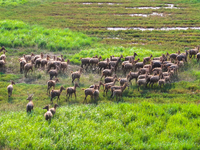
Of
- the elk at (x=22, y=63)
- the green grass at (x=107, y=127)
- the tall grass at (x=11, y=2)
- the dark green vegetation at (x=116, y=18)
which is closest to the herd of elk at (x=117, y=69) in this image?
the elk at (x=22, y=63)

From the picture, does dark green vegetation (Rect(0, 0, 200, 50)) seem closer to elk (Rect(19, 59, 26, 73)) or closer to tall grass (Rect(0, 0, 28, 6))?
tall grass (Rect(0, 0, 28, 6))

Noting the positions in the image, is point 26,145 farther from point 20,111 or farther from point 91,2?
point 91,2

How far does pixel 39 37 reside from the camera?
24.3 meters

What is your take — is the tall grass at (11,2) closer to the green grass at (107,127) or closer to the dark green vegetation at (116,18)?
the dark green vegetation at (116,18)

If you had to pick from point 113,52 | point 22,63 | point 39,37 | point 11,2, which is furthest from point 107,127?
point 11,2

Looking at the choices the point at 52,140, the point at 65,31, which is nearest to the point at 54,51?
the point at 65,31

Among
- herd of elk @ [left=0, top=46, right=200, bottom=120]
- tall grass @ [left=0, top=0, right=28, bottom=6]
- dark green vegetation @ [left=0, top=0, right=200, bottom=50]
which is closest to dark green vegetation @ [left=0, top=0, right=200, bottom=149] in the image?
dark green vegetation @ [left=0, top=0, right=200, bottom=50]

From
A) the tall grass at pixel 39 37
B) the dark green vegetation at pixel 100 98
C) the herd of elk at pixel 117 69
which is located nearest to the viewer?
the dark green vegetation at pixel 100 98

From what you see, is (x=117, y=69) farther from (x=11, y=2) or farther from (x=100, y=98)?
(x=11, y=2)

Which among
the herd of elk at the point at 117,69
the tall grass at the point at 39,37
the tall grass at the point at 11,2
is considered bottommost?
the herd of elk at the point at 117,69

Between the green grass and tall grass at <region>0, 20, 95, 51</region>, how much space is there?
10603 millimetres

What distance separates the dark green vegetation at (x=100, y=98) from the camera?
11078 mm

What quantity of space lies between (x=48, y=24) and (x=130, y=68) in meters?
14.8

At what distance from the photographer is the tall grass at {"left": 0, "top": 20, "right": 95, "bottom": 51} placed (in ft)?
76.2
